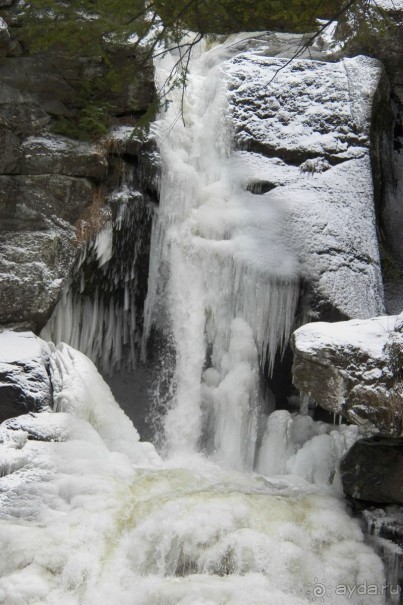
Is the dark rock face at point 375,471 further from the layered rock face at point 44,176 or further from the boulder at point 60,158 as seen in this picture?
the boulder at point 60,158

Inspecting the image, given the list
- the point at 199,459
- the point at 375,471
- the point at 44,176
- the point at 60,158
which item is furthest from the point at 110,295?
the point at 375,471

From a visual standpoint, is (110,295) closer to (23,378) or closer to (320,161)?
(23,378)

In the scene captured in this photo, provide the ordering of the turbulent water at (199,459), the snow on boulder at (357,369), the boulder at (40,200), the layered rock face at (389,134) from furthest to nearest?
the layered rock face at (389,134) < the boulder at (40,200) < the snow on boulder at (357,369) < the turbulent water at (199,459)

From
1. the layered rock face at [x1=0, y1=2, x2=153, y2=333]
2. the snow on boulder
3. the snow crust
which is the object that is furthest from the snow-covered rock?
the snow on boulder

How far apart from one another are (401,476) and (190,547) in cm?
190

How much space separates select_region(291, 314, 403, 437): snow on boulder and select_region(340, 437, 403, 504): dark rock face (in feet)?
1.58

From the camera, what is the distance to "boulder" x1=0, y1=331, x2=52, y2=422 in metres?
6.29

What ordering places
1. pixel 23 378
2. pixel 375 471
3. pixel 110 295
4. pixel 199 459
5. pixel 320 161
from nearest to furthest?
1. pixel 375 471
2. pixel 23 378
3. pixel 199 459
4. pixel 110 295
5. pixel 320 161

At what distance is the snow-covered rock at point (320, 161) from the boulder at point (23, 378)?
2934mm

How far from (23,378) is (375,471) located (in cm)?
309

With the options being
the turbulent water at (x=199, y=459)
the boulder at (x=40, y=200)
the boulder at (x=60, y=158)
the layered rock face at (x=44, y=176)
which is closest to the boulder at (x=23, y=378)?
the turbulent water at (x=199, y=459)

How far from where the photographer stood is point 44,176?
26.9 ft

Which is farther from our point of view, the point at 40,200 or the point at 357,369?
the point at 40,200

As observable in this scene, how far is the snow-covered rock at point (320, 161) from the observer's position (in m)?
8.02
